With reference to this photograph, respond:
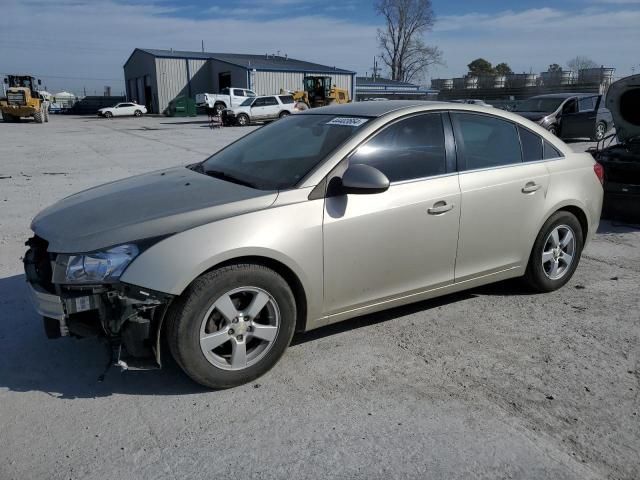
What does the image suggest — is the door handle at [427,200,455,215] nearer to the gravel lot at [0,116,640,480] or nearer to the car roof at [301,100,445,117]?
the car roof at [301,100,445,117]

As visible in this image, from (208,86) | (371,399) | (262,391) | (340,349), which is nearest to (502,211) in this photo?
(340,349)

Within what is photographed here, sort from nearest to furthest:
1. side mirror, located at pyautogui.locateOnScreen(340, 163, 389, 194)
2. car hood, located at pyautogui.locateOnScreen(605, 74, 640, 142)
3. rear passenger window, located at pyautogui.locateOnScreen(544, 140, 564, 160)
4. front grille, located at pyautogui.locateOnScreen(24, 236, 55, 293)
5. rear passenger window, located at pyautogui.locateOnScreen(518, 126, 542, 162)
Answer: front grille, located at pyautogui.locateOnScreen(24, 236, 55, 293), side mirror, located at pyautogui.locateOnScreen(340, 163, 389, 194), rear passenger window, located at pyautogui.locateOnScreen(518, 126, 542, 162), rear passenger window, located at pyautogui.locateOnScreen(544, 140, 564, 160), car hood, located at pyautogui.locateOnScreen(605, 74, 640, 142)

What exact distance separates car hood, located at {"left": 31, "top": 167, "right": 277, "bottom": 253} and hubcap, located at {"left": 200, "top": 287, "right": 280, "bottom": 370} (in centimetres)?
48

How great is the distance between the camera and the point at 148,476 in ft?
8.02

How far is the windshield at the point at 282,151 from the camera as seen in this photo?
3545mm

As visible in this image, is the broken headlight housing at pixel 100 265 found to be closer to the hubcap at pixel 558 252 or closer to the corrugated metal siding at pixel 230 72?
the hubcap at pixel 558 252

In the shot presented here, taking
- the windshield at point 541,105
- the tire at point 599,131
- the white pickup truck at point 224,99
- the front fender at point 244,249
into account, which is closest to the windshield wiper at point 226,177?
the front fender at point 244,249

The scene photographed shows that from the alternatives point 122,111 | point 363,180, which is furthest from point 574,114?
point 122,111

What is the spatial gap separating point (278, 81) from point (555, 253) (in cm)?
4912

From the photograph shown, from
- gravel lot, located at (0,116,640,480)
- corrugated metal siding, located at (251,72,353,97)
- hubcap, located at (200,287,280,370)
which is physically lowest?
gravel lot, located at (0,116,640,480)

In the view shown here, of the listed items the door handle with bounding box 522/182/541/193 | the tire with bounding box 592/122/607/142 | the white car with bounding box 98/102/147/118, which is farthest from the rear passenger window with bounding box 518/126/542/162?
the white car with bounding box 98/102/147/118

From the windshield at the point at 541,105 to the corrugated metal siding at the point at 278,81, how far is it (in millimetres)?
34425

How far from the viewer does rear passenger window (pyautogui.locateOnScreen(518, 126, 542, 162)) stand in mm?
4383

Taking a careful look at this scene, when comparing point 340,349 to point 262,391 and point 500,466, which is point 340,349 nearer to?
point 262,391
